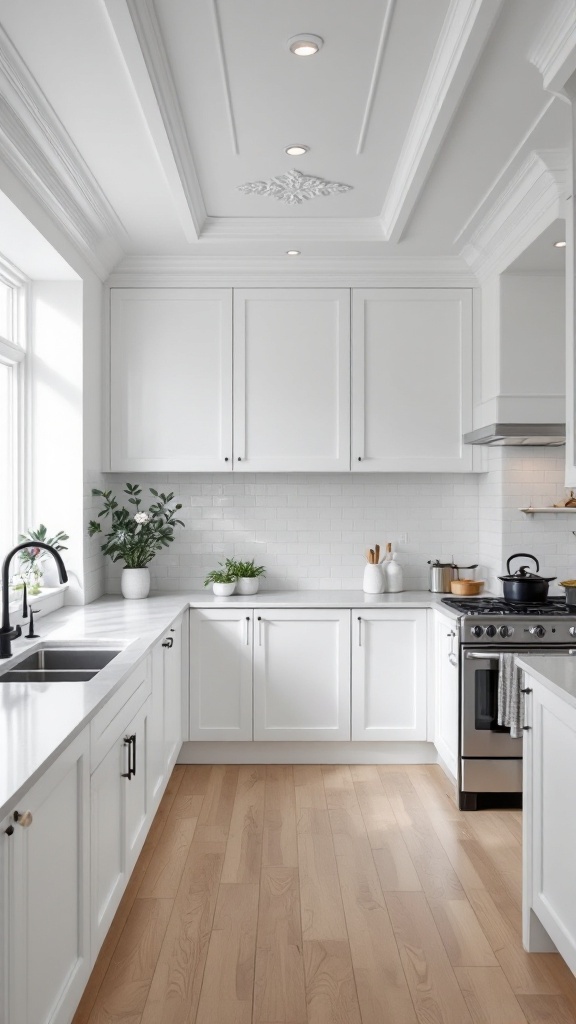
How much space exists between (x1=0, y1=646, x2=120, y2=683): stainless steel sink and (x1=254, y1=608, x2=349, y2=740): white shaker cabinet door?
1294mm

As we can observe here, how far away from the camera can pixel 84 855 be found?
1.93m

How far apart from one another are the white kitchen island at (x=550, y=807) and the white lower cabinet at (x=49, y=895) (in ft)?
4.24

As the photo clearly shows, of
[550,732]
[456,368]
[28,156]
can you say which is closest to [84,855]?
[550,732]

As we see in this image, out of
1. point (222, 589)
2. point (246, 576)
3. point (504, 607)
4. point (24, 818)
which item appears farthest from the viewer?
point (246, 576)

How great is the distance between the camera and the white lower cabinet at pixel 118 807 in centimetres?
210

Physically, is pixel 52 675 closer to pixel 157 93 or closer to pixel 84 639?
pixel 84 639

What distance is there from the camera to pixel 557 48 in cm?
228

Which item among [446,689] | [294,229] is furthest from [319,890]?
[294,229]

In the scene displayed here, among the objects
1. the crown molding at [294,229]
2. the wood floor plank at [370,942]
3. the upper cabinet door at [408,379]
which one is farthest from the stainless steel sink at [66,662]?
the crown molding at [294,229]

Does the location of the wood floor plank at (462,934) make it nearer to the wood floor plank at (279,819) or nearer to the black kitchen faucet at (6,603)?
the wood floor plank at (279,819)

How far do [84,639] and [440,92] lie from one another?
2.40 metres

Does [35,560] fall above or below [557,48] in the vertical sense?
below

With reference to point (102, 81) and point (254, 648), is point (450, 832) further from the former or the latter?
point (102, 81)

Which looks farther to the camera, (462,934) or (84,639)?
(84,639)
